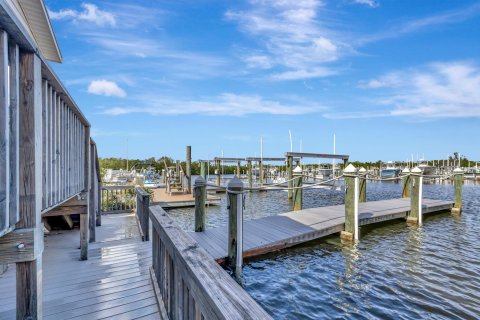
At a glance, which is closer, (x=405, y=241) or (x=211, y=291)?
(x=211, y=291)

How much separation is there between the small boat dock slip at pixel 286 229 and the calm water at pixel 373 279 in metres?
0.29

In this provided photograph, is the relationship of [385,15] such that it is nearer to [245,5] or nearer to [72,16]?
[245,5]

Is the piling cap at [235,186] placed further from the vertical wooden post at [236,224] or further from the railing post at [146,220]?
the railing post at [146,220]

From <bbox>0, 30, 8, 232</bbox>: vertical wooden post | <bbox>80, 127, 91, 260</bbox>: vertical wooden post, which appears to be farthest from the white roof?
<bbox>0, 30, 8, 232</bbox>: vertical wooden post

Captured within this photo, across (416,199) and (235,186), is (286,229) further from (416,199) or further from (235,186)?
(416,199)

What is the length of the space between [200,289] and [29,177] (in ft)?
3.61

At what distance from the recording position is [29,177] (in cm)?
148

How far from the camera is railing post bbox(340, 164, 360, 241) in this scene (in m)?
6.99

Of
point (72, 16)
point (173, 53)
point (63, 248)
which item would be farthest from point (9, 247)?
point (173, 53)

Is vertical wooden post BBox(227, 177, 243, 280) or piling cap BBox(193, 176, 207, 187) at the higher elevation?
piling cap BBox(193, 176, 207, 187)

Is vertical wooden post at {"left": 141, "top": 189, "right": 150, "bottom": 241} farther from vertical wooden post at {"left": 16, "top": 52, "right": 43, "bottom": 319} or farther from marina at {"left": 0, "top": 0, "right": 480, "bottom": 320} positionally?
vertical wooden post at {"left": 16, "top": 52, "right": 43, "bottom": 319}

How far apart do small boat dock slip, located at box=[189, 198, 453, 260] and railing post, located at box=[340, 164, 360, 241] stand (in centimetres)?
28

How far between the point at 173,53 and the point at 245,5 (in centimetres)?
355

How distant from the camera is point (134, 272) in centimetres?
346
